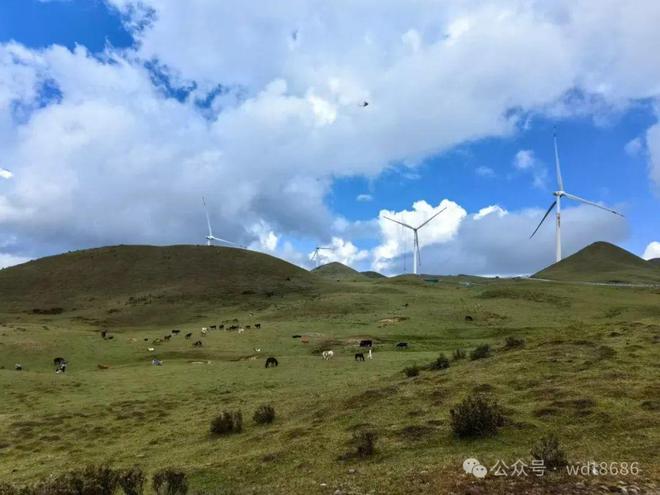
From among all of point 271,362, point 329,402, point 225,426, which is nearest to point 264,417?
point 225,426

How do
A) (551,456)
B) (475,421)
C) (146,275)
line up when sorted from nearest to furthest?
(551,456)
(475,421)
(146,275)

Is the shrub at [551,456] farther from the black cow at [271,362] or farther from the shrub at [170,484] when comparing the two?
the black cow at [271,362]

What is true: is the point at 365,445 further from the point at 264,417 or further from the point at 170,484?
the point at 264,417

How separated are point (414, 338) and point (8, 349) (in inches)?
1638

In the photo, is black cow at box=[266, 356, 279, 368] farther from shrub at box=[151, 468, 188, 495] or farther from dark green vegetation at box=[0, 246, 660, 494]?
shrub at box=[151, 468, 188, 495]

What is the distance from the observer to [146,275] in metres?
141

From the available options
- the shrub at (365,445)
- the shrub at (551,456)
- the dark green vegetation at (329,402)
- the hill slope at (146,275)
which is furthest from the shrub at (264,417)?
the hill slope at (146,275)

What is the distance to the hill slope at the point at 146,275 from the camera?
4867 inches

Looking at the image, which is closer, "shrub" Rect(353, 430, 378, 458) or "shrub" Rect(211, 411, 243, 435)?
"shrub" Rect(353, 430, 378, 458)

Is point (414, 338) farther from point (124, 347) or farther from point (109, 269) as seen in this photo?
point (109, 269)

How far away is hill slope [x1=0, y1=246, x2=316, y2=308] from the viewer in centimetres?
12362

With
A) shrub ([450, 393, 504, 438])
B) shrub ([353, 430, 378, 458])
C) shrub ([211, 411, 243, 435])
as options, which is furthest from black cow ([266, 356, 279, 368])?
shrub ([450, 393, 504, 438])

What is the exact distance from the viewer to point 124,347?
56.4 metres

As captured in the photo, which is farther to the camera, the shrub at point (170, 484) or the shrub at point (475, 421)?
the shrub at point (475, 421)
